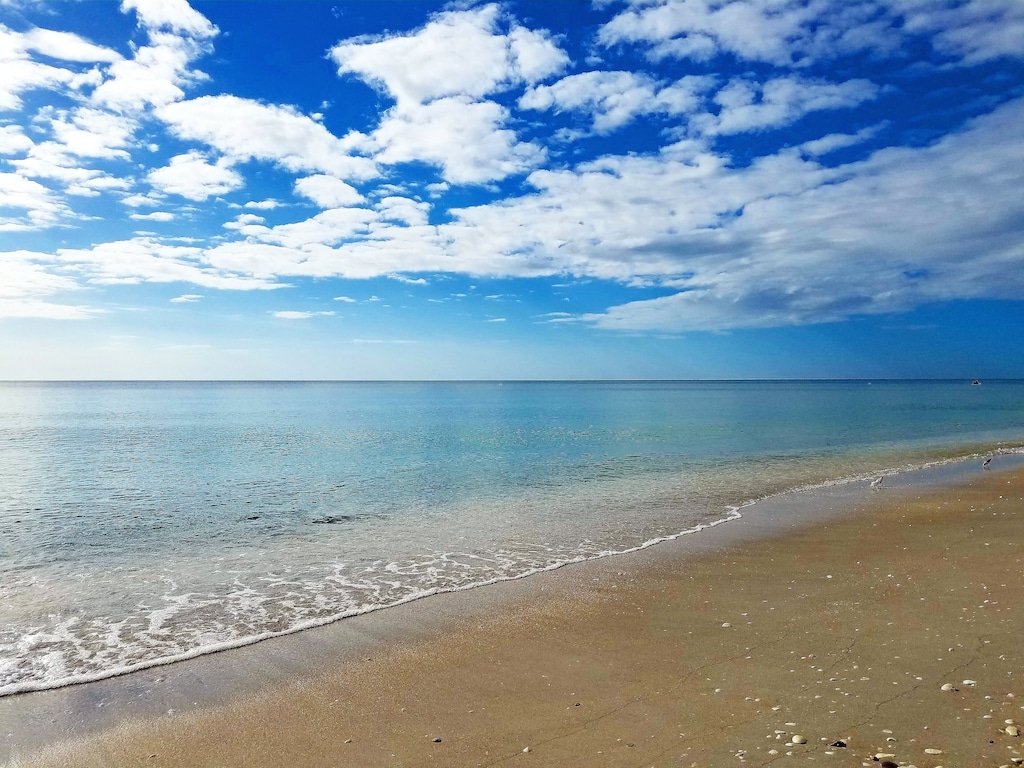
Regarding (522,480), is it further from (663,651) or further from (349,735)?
(349,735)

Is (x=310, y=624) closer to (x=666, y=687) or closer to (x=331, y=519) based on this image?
(x=666, y=687)

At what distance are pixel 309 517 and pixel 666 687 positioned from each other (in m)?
14.5

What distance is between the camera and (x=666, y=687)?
285 inches

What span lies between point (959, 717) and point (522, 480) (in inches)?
804

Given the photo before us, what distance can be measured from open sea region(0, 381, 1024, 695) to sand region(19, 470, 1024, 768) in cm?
234

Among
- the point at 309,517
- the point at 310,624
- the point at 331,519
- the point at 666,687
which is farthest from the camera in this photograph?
the point at 309,517

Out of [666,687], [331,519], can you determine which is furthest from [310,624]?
[331,519]

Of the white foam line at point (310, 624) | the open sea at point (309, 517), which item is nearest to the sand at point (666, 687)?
the white foam line at point (310, 624)

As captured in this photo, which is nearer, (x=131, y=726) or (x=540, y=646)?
(x=131, y=726)

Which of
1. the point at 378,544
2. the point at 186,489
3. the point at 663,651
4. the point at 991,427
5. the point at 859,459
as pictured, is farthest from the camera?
the point at 991,427

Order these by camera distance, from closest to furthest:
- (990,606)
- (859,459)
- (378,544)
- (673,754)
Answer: (673,754) → (990,606) → (378,544) → (859,459)

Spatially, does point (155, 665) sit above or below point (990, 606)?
below

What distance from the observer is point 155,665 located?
857cm

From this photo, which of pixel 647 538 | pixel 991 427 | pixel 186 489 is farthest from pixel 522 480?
pixel 991 427
